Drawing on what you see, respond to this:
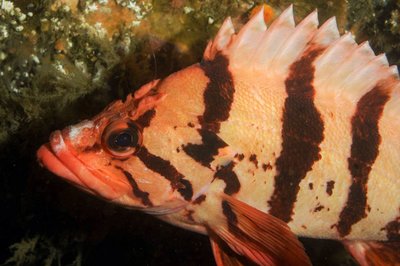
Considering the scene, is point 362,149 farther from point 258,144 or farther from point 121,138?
point 121,138

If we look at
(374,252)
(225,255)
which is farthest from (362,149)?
(225,255)

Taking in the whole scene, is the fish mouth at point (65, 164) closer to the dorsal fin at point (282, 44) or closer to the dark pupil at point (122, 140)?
the dark pupil at point (122, 140)

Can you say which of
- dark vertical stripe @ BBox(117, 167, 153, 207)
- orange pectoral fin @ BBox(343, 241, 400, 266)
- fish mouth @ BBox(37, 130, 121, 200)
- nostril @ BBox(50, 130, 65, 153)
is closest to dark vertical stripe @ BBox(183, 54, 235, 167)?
dark vertical stripe @ BBox(117, 167, 153, 207)

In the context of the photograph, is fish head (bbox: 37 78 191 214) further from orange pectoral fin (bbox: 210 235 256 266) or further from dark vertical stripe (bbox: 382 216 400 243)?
dark vertical stripe (bbox: 382 216 400 243)

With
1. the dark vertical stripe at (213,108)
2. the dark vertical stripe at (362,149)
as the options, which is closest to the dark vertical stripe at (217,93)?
the dark vertical stripe at (213,108)

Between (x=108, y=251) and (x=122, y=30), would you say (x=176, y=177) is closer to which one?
(x=122, y=30)

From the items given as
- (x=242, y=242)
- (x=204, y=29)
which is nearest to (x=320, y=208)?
(x=242, y=242)
